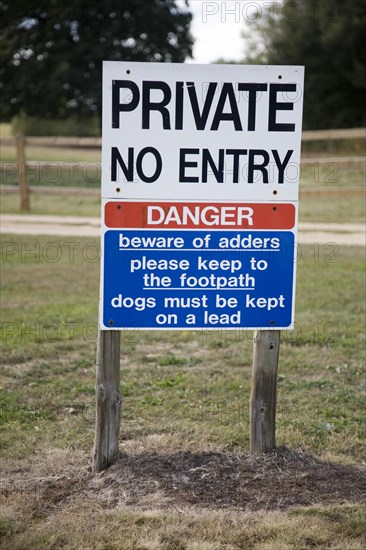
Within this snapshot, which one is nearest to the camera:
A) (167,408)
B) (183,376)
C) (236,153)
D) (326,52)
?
(236,153)

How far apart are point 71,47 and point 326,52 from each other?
13113 mm

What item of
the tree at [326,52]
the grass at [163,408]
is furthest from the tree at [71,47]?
the grass at [163,408]

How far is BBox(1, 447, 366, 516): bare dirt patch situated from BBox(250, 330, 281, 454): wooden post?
99mm

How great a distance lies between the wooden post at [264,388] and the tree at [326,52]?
29021 millimetres

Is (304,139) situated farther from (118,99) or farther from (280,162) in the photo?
(118,99)

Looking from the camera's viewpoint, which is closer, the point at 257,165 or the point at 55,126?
the point at 257,165

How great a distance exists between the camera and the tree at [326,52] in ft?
104

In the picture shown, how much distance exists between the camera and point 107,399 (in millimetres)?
4211

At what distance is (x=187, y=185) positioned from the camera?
4.12 meters

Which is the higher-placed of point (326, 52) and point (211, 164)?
point (326, 52)

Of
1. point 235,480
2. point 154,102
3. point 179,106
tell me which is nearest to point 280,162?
point 179,106

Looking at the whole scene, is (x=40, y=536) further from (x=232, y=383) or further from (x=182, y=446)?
(x=232, y=383)

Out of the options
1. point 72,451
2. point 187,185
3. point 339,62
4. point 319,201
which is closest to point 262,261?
point 187,185

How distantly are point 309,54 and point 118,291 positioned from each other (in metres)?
31.7
